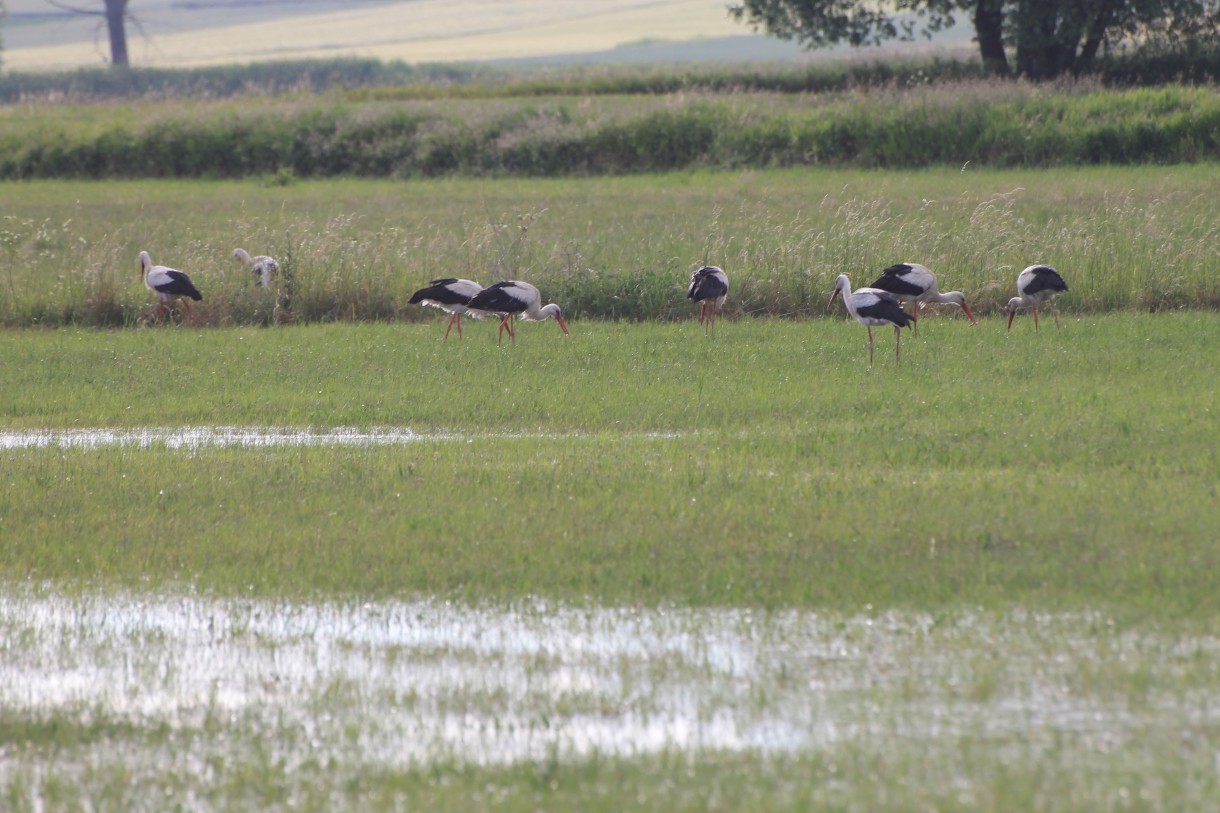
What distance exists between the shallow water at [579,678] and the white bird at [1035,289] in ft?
32.2

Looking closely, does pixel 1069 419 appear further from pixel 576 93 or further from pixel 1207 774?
pixel 576 93

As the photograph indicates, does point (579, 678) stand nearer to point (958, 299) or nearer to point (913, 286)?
point (913, 286)

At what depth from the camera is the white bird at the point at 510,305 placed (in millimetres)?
17062

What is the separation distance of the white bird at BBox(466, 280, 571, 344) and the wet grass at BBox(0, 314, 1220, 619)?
0.95 metres

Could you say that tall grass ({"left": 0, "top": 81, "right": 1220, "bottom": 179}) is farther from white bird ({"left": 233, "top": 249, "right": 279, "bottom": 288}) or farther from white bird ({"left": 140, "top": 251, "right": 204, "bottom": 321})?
white bird ({"left": 140, "top": 251, "right": 204, "bottom": 321})

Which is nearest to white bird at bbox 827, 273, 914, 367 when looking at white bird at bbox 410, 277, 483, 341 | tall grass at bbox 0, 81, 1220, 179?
white bird at bbox 410, 277, 483, 341

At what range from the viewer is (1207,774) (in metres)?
5.50

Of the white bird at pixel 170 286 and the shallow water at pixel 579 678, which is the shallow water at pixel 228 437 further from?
the white bird at pixel 170 286

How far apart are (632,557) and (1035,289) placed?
950 centimetres

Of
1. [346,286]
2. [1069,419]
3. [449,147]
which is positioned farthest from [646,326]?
[449,147]

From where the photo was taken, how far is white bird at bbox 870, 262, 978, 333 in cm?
1677

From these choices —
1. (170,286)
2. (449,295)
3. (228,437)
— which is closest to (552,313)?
(449,295)

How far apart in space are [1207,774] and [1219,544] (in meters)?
3.02

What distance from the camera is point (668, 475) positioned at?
34.0 feet
